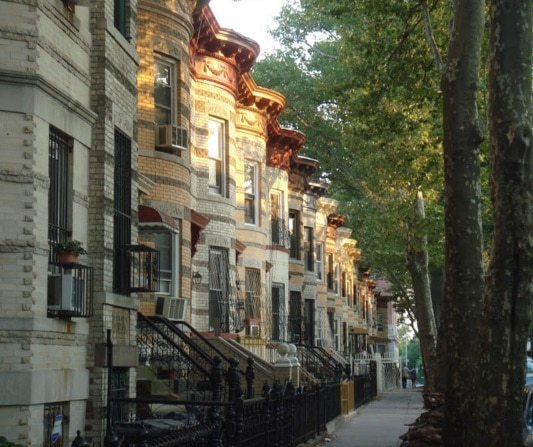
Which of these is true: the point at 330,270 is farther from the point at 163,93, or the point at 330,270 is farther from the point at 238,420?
the point at 238,420

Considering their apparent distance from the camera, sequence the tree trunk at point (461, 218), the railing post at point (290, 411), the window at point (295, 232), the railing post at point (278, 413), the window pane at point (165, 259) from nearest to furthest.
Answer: the railing post at point (278, 413), the tree trunk at point (461, 218), the railing post at point (290, 411), the window pane at point (165, 259), the window at point (295, 232)

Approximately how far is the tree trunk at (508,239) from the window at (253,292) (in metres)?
19.2

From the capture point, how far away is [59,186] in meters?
13.9

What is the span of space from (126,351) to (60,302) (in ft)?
9.53

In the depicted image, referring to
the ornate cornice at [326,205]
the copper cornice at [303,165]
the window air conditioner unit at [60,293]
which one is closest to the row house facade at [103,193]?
the window air conditioner unit at [60,293]

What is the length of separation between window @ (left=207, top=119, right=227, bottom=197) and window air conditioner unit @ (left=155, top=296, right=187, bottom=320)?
19.2 ft

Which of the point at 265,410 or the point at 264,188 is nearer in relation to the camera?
the point at 265,410

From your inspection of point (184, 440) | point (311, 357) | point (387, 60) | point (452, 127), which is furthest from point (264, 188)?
point (184, 440)

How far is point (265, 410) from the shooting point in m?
14.7

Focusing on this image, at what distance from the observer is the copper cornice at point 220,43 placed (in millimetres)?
27359

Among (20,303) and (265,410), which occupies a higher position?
(20,303)

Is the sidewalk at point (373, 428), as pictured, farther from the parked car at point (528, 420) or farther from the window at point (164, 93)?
the window at point (164, 93)

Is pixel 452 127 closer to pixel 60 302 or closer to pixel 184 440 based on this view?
pixel 60 302

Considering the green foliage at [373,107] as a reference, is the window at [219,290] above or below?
below
